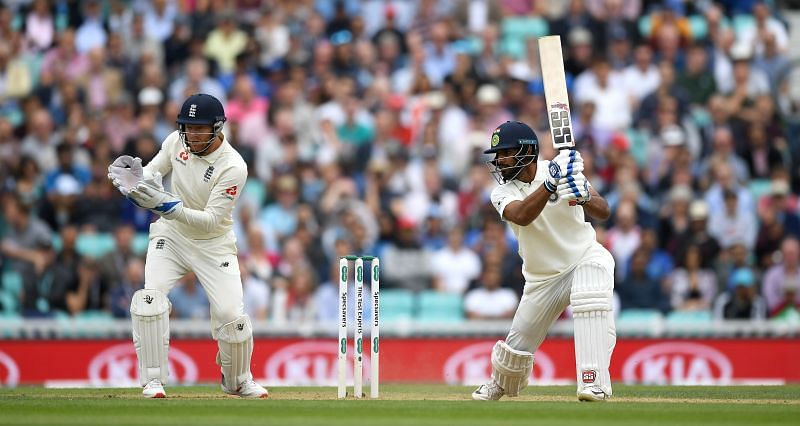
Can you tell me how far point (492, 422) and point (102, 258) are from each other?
7426 millimetres

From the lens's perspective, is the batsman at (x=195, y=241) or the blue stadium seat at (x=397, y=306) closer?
the batsman at (x=195, y=241)

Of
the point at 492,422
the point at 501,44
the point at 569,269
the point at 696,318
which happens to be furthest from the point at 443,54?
the point at 492,422

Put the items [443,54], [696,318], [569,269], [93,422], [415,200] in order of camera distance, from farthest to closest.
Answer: [443,54], [415,200], [696,318], [569,269], [93,422]

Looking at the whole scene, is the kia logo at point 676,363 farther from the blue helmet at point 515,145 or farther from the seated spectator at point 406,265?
the blue helmet at point 515,145

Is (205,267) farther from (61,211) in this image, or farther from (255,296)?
(61,211)

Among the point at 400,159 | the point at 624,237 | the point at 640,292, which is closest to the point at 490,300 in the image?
the point at 640,292

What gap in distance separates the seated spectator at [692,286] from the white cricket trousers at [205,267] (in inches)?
238

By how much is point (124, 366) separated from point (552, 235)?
5.55m

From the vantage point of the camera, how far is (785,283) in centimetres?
A: 1432

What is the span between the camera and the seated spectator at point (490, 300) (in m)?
13.9

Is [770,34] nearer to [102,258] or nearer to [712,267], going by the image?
[712,267]

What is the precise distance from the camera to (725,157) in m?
15.7

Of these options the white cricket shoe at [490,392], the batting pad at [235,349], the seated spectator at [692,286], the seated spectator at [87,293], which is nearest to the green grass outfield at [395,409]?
the white cricket shoe at [490,392]

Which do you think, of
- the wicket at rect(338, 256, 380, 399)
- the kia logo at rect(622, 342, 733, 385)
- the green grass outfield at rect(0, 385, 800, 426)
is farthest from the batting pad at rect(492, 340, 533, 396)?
the kia logo at rect(622, 342, 733, 385)
